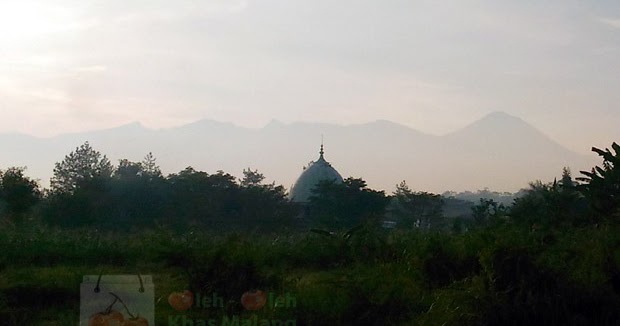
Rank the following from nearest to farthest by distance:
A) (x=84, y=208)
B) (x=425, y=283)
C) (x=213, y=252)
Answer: (x=213, y=252) → (x=425, y=283) → (x=84, y=208)

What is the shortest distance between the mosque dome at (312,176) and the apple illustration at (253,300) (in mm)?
37915

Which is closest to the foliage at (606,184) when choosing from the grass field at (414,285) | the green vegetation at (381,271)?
the green vegetation at (381,271)

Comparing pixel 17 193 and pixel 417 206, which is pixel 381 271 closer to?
pixel 17 193

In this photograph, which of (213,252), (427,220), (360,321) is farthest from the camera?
(427,220)

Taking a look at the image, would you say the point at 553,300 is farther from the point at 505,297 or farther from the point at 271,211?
the point at 271,211

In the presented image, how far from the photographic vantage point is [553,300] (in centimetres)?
741

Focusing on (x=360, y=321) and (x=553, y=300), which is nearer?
(x=553, y=300)

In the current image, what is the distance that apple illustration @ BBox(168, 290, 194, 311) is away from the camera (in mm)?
8203

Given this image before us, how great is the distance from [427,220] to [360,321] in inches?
1181

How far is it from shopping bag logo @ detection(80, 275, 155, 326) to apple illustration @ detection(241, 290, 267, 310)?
1.20 metres

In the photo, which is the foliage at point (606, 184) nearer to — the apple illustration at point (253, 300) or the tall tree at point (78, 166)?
the apple illustration at point (253, 300)

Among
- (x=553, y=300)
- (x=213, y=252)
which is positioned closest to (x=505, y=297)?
(x=553, y=300)

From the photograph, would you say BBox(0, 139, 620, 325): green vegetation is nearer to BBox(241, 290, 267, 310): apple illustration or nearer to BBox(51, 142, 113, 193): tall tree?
BBox(241, 290, 267, 310): apple illustration

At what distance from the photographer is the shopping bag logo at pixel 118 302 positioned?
6.72 m
